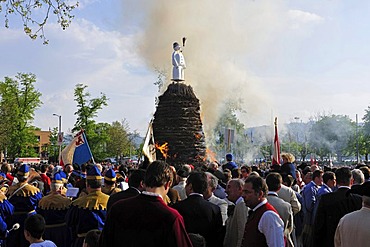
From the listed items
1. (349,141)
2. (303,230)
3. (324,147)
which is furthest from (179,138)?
(324,147)

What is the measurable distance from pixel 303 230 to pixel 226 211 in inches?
127

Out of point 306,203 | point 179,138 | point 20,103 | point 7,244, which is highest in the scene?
point 20,103

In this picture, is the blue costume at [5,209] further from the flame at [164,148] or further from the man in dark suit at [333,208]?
the flame at [164,148]

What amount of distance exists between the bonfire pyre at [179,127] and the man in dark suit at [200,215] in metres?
20.2

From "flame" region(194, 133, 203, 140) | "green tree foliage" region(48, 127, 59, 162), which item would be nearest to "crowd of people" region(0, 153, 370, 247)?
"flame" region(194, 133, 203, 140)

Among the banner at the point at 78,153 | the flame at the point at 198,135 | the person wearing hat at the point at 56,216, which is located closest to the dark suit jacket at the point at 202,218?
the person wearing hat at the point at 56,216

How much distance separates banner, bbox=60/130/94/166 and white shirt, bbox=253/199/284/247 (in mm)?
12204

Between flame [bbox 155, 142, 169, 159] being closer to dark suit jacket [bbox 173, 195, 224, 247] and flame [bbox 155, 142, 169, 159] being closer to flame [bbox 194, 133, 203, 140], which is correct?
flame [bbox 194, 133, 203, 140]

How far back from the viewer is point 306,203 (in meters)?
9.55

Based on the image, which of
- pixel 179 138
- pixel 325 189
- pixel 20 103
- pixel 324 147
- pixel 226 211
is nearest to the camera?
pixel 226 211

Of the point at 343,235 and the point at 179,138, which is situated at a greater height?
the point at 179,138

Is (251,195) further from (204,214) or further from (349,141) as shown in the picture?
(349,141)

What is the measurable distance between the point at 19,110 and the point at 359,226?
49409mm

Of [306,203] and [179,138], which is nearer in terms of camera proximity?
[306,203]
